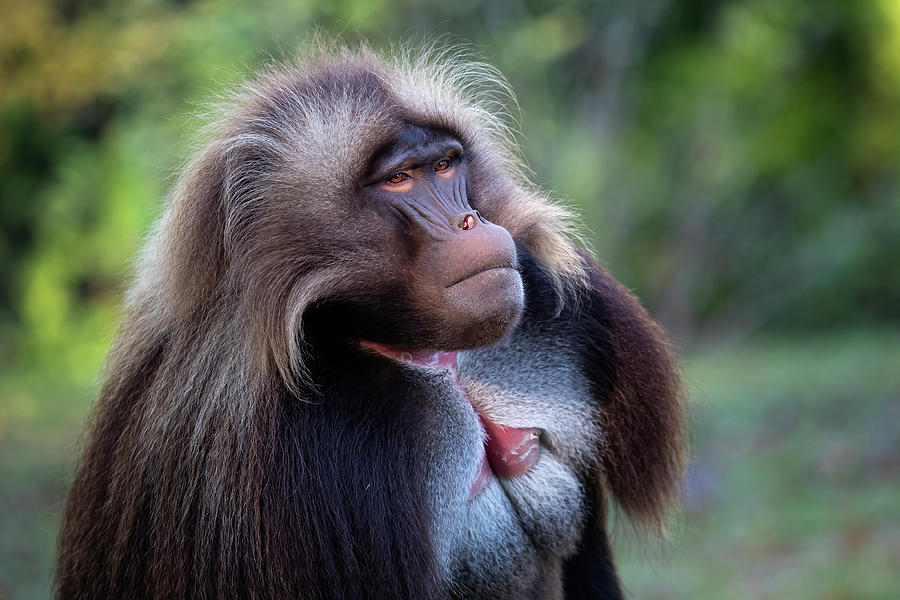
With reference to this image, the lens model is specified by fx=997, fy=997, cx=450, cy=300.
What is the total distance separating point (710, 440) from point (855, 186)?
305 inches

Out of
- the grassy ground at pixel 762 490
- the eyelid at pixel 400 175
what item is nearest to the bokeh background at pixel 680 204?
the grassy ground at pixel 762 490

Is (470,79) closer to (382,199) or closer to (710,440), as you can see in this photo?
(382,199)

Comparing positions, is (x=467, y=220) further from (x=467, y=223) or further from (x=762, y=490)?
(x=762, y=490)

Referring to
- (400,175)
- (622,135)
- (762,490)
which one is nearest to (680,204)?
(622,135)

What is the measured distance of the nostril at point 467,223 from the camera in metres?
2.49

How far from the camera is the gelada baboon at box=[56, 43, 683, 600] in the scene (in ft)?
7.85

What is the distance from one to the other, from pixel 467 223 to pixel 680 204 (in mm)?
10283

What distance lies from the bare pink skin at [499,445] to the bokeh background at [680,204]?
10.3 ft

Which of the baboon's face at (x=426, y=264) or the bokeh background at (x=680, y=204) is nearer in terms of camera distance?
the baboon's face at (x=426, y=264)

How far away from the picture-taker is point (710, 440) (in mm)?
8148

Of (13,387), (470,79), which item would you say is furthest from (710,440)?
(13,387)

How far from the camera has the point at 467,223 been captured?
2494 mm

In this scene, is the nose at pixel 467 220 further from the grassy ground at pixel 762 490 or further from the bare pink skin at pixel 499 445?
the grassy ground at pixel 762 490

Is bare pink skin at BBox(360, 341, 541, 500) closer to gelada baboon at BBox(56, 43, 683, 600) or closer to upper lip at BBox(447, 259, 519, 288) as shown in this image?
gelada baboon at BBox(56, 43, 683, 600)
